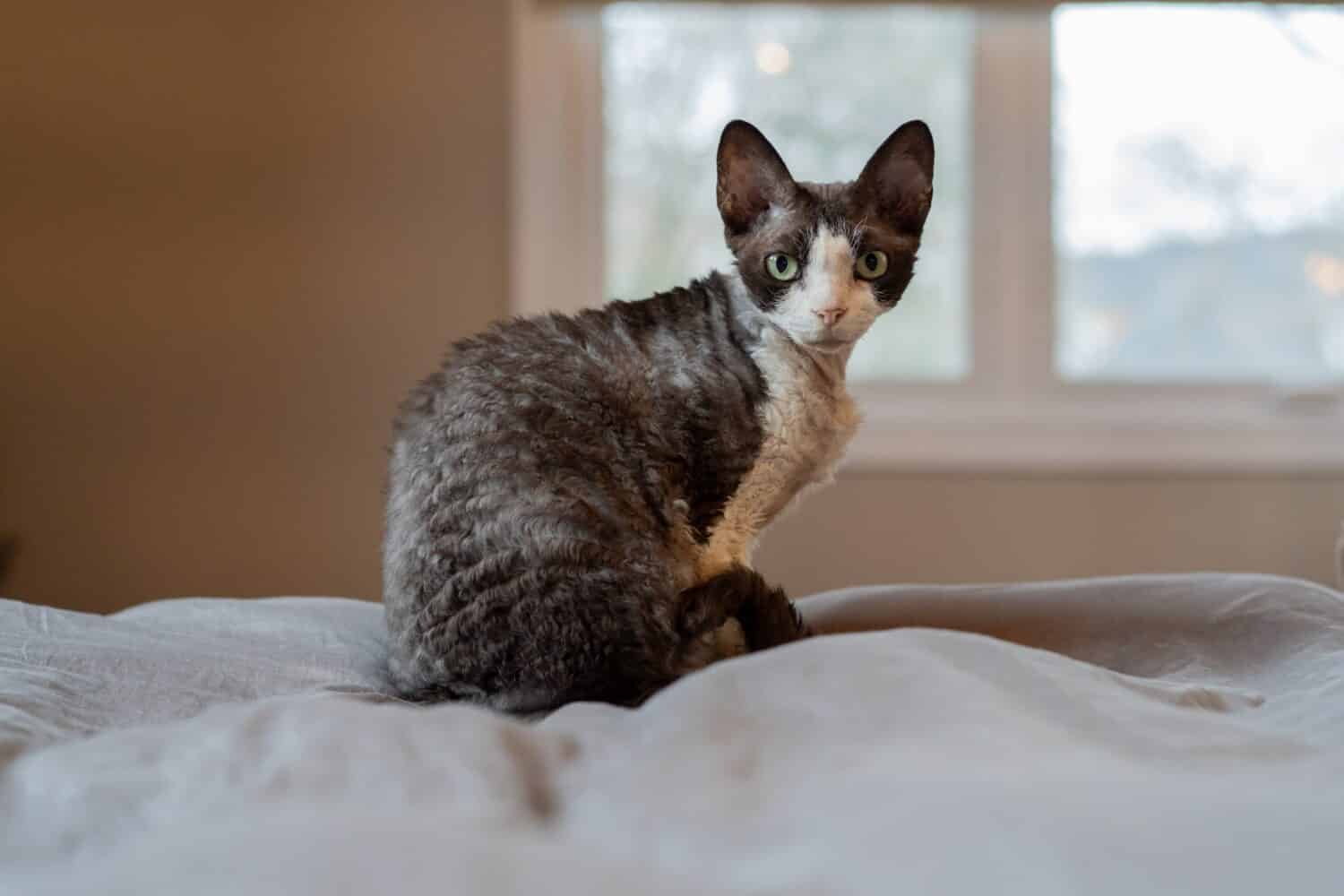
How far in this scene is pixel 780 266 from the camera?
139 cm

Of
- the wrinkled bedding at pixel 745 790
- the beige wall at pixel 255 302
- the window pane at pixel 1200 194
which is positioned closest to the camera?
the wrinkled bedding at pixel 745 790

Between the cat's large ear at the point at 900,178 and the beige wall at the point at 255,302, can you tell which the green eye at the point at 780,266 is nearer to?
the cat's large ear at the point at 900,178

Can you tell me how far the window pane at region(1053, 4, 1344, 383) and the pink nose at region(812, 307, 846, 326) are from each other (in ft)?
5.37

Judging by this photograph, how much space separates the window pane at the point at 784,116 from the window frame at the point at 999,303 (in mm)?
48

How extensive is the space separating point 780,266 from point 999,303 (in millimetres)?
1552

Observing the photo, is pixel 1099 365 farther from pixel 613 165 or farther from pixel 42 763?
pixel 42 763

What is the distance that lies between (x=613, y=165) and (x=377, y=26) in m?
0.58

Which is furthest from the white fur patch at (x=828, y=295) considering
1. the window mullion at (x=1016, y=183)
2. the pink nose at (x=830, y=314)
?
the window mullion at (x=1016, y=183)

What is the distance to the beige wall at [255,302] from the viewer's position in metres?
2.72

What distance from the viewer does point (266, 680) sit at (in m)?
1.23

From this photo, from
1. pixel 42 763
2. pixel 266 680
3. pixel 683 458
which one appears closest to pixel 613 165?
pixel 683 458

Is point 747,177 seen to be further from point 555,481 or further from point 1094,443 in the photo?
point 1094,443

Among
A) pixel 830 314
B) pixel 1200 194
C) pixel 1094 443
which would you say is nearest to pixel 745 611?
pixel 830 314

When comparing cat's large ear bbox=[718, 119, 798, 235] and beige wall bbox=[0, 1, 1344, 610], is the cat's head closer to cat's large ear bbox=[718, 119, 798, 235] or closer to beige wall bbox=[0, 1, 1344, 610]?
cat's large ear bbox=[718, 119, 798, 235]
